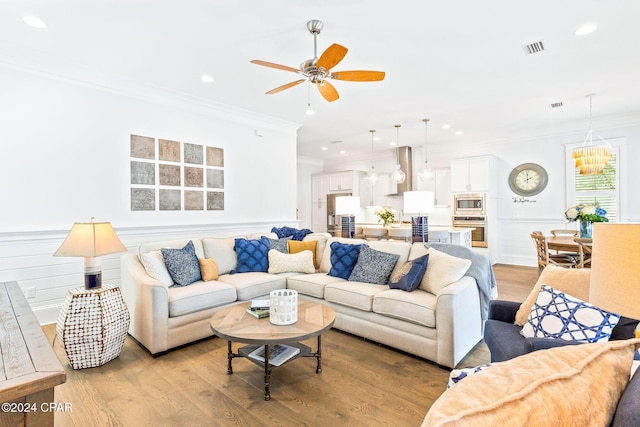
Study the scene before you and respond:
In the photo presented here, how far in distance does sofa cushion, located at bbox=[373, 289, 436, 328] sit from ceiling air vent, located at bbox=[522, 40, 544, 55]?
2.59 metres

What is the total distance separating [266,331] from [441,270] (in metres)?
1.67

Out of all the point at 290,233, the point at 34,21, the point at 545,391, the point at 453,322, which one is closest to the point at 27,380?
the point at 545,391

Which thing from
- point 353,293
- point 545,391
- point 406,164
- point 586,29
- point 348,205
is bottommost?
point 353,293

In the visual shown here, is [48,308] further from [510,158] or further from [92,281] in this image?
[510,158]

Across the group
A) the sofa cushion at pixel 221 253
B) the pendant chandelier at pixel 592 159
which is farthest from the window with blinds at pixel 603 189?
the sofa cushion at pixel 221 253

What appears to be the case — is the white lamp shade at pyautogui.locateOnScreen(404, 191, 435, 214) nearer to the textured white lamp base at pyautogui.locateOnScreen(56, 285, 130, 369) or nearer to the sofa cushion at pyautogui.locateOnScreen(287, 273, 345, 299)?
the sofa cushion at pyautogui.locateOnScreen(287, 273, 345, 299)

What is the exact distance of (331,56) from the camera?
96.4 inches

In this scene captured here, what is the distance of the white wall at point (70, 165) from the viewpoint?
3316mm

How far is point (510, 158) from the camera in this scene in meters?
6.92

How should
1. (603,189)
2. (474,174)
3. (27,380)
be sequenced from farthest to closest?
(474,174) → (603,189) → (27,380)

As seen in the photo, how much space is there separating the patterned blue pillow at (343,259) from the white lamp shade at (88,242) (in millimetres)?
2162

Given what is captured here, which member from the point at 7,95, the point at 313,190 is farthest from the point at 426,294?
the point at 313,190

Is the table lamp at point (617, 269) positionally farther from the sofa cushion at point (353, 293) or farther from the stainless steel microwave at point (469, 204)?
the stainless steel microwave at point (469, 204)

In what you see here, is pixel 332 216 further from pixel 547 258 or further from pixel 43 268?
pixel 43 268
